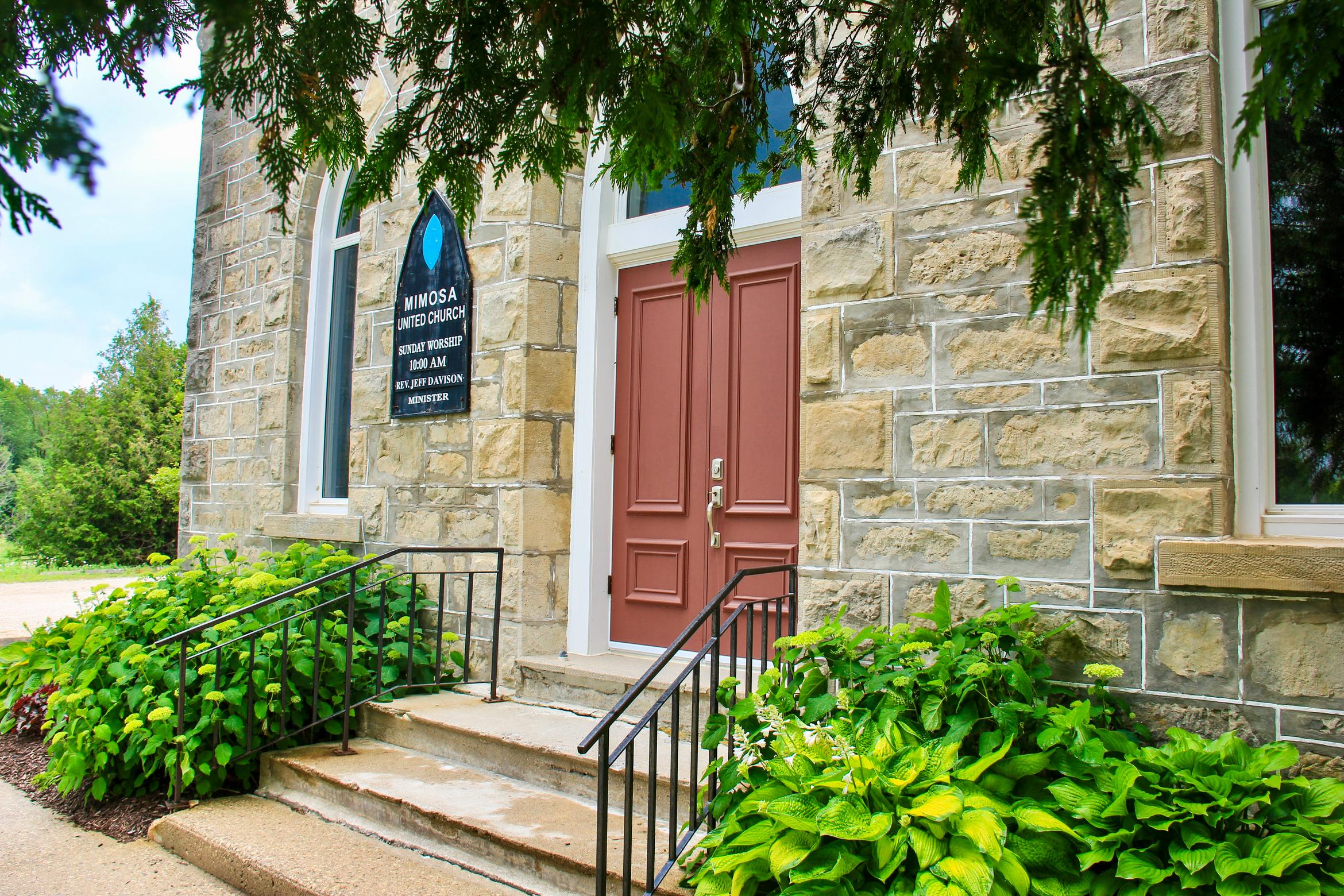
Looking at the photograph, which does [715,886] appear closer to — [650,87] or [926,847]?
[926,847]

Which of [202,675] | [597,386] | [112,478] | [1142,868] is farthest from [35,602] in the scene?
[1142,868]

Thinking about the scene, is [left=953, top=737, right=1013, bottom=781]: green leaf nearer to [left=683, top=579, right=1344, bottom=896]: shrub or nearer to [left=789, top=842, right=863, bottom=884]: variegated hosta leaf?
[left=683, top=579, right=1344, bottom=896]: shrub

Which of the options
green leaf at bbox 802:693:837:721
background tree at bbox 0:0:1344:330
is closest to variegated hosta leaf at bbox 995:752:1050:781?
green leaf at bbox 802:693:837:721

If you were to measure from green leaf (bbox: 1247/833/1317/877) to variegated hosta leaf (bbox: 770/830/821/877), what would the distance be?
1.02 m

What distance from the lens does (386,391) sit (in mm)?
5793

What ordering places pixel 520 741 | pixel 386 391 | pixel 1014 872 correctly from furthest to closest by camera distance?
pixel 386 391
pixel 520 741
pixel 1014 872

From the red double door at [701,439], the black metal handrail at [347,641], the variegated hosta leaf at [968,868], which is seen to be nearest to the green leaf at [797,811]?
the variegated hosta leaf at [968,868]

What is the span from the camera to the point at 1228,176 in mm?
3045

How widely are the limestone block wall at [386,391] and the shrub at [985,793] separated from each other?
2259 millimetres

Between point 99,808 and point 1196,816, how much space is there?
14.4 ft

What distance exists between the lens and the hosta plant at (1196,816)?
217 cm

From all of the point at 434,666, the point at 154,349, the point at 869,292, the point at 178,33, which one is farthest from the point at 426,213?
the point at 154,349

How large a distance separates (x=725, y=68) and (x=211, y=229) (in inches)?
251

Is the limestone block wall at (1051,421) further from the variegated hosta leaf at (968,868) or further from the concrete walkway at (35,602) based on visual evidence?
the concrete walkway at (35,602)
